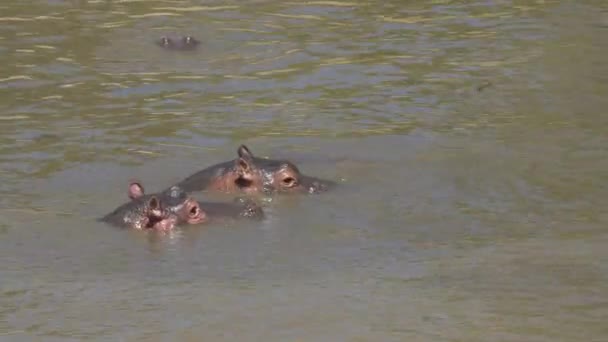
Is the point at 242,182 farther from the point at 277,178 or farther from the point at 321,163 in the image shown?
the point at 321,163

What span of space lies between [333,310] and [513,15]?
303 inches

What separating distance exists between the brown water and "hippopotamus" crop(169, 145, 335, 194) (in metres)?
0.11

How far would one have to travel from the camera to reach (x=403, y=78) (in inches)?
445

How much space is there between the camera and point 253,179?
28.2 feet

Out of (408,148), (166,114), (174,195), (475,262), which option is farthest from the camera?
(166,114)

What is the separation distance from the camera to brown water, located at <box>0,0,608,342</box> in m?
6.22

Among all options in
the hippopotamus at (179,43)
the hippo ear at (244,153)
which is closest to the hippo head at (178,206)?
the hippo ear at (244,153)

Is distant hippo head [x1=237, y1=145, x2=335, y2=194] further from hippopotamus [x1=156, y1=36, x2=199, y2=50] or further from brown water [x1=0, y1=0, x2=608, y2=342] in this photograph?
hippopotamus [x1=156, y1=36, x2=199, y2=50]

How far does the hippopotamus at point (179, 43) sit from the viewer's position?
40.8 feet

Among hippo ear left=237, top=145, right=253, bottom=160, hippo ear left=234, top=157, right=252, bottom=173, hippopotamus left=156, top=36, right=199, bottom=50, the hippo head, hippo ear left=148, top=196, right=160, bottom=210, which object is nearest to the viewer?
hippo ear left=148, top=196, right=160, bottom=210

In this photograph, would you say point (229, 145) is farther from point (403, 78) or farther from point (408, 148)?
point (403, 78)

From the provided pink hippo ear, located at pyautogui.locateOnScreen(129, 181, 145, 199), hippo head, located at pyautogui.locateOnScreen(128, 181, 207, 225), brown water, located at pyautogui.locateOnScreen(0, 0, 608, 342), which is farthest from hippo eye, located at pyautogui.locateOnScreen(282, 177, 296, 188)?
pink hippo ear, located at pyautogui.locateOnScreen(129, 181, 145, 199)

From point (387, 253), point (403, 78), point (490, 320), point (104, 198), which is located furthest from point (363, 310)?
point (403, 78)

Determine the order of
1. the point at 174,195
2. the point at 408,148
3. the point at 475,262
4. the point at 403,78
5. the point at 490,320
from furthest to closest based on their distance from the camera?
the point at 403,78
the point at 408,148
the point at 174,195
the point at 475,262
the point at 490,320
